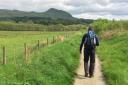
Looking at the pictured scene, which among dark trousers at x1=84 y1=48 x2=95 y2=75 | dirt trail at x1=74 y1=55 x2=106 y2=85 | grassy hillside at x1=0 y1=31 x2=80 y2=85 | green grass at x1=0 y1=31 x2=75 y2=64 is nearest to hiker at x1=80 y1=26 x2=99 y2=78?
dark trousers at x1=84 y1=48 x2=95 y2=75

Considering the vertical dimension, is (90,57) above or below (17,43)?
above

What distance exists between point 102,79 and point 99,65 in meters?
5.13

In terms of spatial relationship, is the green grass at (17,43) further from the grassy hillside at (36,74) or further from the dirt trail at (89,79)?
the dirt trail at (89,79)

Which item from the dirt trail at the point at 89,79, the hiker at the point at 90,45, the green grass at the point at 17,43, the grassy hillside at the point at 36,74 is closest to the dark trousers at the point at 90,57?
the hiker at the point at 90,45

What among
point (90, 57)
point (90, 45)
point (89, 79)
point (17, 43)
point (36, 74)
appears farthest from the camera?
point (17, 43)

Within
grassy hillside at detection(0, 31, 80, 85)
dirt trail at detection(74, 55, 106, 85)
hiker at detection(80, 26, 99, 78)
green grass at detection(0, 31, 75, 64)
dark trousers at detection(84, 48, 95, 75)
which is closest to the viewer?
grassy hillside at detection(0, 31, 80, 85)

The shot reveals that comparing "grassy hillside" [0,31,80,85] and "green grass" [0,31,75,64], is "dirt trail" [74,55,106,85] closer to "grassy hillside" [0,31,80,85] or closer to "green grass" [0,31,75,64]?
"grassy hillside" [0,31,80,85]

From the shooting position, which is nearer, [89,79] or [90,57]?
[89,79]

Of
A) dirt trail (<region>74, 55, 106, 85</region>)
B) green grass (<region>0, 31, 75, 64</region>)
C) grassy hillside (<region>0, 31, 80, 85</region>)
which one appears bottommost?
green grass (<region>0, 31, 75, 64</region>)

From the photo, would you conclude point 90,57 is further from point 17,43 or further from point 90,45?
point 17,43

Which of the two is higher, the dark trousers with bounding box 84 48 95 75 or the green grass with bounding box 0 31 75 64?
the dark trousers with bounding box 84 48 95 75

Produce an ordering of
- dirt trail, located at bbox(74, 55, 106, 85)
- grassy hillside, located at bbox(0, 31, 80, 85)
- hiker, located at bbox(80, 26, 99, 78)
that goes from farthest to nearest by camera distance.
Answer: hiker, located at bbox(80, 26, 99, 78)
dirt trail, located at bbox(74, 55, 106, 85)
grassy hillside, located at bbox(0, 31, 80, 85)

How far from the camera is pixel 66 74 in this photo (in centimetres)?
1761

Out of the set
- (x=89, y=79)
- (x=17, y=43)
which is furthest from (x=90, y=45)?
(x=17, y=43)
